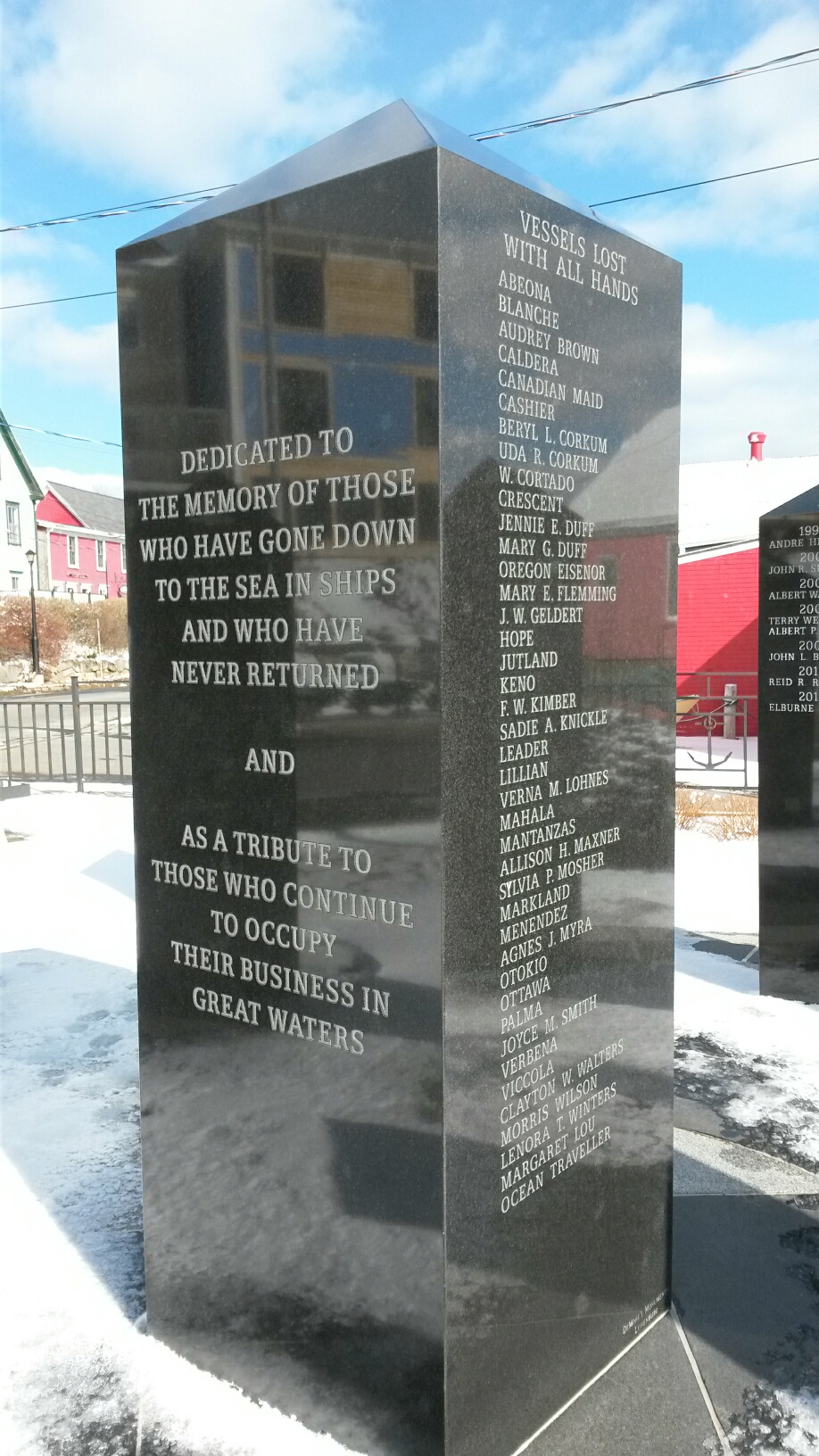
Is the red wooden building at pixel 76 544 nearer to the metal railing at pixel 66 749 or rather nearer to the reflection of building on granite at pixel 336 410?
the metal railing at pixel 66 749

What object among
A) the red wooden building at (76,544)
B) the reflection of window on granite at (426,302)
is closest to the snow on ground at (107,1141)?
the reflection of window on granite at (426,302)

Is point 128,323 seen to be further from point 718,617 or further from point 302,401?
point 718,617

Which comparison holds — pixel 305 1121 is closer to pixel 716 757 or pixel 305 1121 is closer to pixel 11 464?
pixel 716 757

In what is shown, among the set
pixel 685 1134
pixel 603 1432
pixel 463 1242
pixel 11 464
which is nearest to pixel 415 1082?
pixel 463 1242

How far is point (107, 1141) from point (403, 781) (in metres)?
2.64

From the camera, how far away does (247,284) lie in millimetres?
2521

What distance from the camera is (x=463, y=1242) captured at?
7.72 feet

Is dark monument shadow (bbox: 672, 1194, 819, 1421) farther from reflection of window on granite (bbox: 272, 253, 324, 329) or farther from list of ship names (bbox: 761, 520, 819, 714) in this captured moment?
list of ship names (bbox: 761, 520, 819, 714)

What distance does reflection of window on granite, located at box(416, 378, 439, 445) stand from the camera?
2170 mm

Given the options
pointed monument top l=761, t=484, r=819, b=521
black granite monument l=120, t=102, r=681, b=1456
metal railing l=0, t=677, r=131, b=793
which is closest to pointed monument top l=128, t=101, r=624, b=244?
black granite monument l=120, t=102, r=681, b=1456

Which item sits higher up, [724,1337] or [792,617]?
[792,617]

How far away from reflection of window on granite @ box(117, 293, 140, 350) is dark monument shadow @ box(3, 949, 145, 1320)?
2.67 metres

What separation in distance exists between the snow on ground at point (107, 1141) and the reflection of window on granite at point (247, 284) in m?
2.62

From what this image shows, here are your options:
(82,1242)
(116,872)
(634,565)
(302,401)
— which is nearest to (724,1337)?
(82,1242)
